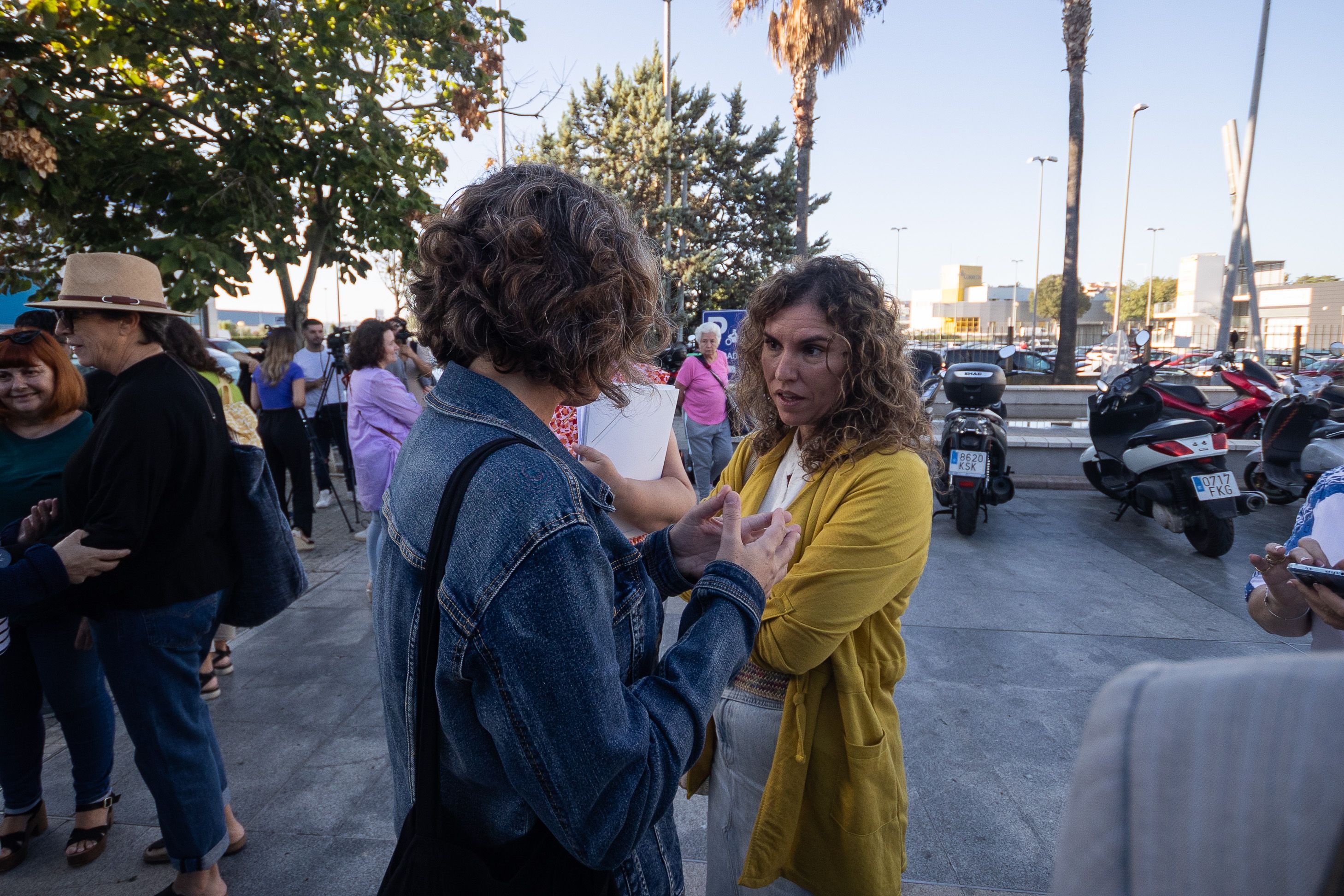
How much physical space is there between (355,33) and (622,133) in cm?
2156

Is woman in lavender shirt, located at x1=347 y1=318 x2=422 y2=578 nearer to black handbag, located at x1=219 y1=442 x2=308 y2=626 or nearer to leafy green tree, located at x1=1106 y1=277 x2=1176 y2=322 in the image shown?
black handbag, located at x1=219 y1=442 x2=308 y2=626

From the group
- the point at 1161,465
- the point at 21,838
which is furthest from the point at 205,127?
the point at 1161,465

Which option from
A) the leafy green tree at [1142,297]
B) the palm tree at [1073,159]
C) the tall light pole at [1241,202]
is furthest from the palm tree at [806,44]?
the leafy green tree at [1142,297]

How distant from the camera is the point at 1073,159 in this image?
14555mm

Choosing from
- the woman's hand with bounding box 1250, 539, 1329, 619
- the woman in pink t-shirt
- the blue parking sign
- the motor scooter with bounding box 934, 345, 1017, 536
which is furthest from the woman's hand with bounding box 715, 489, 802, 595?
the blue parking sign

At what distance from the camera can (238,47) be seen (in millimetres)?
5523

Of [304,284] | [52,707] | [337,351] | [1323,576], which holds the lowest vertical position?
[52,707]

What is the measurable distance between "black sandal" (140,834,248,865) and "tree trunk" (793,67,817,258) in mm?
15943

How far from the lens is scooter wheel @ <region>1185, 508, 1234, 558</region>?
6230mm

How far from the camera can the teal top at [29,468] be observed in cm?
270

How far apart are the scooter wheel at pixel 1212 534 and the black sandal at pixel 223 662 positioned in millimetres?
7086

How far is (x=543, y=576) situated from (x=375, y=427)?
434 cm

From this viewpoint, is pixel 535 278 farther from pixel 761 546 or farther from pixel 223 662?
pixel 223 662

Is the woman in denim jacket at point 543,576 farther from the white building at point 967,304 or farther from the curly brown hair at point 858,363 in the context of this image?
the white building at point 967,304
